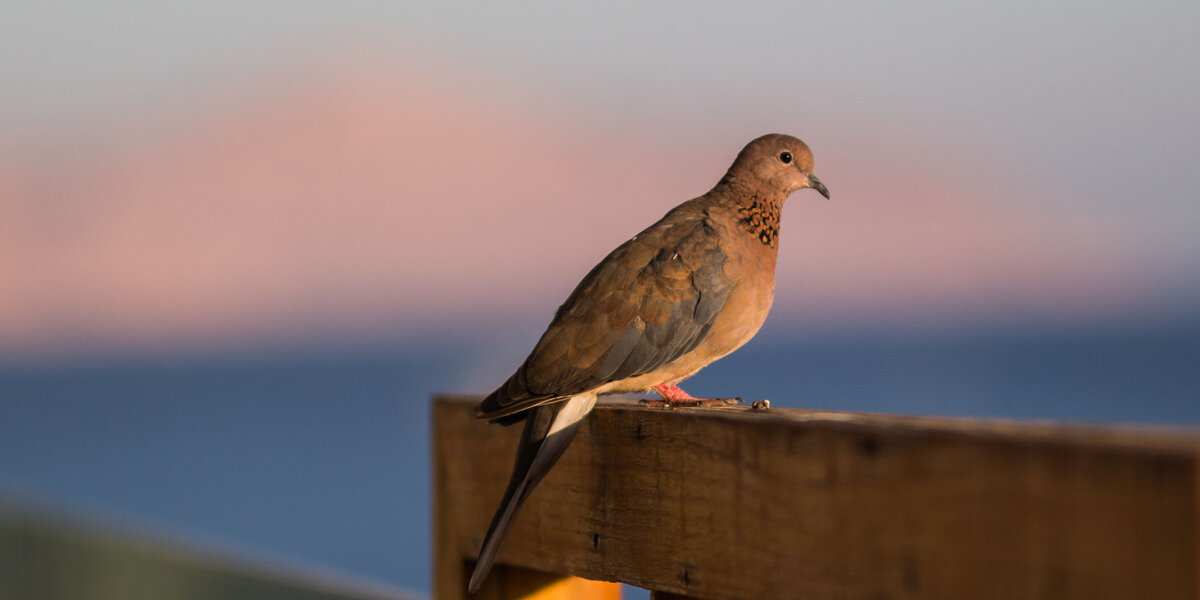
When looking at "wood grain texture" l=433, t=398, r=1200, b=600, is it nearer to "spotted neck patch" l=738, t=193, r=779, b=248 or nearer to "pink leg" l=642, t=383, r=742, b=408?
"pink leg" l=642, t=383, r=742, b=408

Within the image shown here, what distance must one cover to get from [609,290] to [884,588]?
156 cm

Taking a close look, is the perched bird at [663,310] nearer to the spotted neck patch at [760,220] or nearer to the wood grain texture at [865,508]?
→ the spotted neck patch at [760,220]

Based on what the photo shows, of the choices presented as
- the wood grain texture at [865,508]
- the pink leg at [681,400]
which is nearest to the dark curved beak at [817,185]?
the pink leg at [681,400]

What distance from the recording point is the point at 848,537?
4.95ft

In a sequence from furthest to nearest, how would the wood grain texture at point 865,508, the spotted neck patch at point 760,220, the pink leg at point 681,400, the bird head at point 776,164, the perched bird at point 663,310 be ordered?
the bird head at point 776,164
the spotted neck patch at point 760,220
the pink leg at point 681,400
the perched bird at point 663,310
the wood grain texture at point 865,508

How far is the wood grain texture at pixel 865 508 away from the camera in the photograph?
1141 mm

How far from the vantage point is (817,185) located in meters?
3.69

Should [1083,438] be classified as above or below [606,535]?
above

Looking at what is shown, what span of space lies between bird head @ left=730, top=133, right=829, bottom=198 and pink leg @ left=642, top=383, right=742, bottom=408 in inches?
26.3

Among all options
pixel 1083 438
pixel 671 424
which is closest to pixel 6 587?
pixel 671 424

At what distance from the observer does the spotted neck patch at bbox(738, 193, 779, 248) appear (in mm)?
3305

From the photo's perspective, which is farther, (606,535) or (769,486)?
(606,535)

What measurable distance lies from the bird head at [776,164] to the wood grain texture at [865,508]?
1386mm

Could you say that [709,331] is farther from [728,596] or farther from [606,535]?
[728,596]
